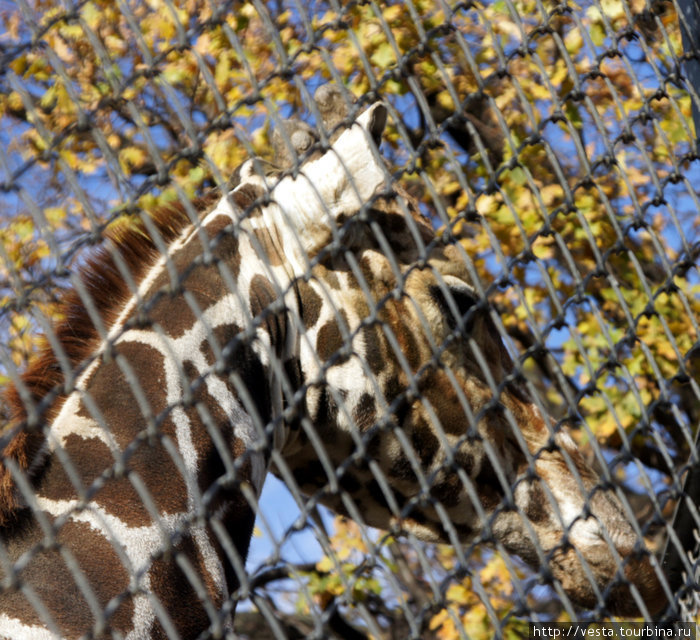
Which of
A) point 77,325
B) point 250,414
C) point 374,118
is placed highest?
point 374,118

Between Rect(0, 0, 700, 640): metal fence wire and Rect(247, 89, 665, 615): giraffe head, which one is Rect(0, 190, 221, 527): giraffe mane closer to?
Result: Rect(0, 0, 700, 640): metal fence wire

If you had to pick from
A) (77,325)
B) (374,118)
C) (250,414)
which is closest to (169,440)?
(250,414)

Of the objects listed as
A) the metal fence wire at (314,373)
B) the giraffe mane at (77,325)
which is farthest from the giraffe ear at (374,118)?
the giraffe mane at (77,325)

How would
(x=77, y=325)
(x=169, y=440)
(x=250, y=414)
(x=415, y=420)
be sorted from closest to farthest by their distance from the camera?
(x=250, y=414)
(x=169, y=440)
(x=77, y=325)
(x=415, y=420)

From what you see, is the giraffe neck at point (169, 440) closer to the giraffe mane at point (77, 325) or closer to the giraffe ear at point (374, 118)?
the giraffe mane at point (77, 325)

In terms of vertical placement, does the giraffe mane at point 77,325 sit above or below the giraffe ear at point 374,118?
below

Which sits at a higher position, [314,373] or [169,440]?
[314,373]

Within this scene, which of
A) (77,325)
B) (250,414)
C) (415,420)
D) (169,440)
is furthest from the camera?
(415,420)

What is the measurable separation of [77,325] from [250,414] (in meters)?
0.91

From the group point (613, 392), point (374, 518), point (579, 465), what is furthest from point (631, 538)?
point (613, 392)

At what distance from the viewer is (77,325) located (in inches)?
96.0

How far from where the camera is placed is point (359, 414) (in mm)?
2750

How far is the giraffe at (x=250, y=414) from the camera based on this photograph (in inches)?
68.0

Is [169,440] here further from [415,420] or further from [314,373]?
[415,420]
